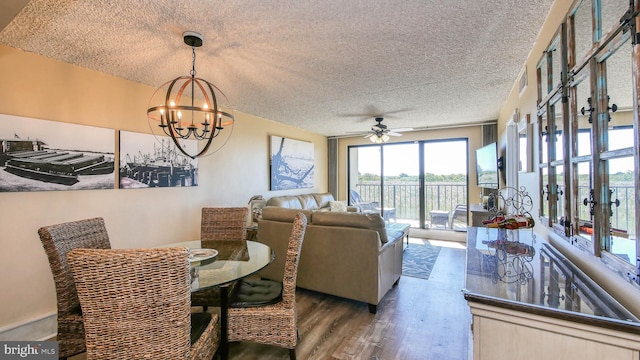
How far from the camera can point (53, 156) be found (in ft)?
8.00

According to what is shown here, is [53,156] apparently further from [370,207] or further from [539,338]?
[370,207]

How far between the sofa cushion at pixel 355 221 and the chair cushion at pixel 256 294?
3.01 ft

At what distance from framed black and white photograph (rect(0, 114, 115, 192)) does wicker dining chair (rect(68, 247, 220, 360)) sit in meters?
1.87

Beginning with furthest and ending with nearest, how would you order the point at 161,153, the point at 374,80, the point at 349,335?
1. the point at 161,153
2. the point at 374,80
3. the point at 349,335

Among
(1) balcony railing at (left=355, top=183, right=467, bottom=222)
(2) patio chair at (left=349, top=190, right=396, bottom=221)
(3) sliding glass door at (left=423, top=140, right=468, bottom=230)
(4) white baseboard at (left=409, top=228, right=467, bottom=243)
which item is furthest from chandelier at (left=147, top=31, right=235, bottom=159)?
(4) white baseboard at (left=409, top=228, right=467, bottom=243)

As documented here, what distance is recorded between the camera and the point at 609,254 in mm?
1018

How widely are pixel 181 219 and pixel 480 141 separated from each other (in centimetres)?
566

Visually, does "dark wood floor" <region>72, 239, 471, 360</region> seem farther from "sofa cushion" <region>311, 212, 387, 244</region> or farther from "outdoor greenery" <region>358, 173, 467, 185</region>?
"outdoor greenery" <region>358, 173, 467, 185</region>

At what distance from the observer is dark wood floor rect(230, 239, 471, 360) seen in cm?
212

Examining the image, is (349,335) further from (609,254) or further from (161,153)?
(161,153)

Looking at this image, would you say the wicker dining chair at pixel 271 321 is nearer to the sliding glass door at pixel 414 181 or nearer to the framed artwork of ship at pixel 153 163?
the framed artwork of ship at pixel 153 163

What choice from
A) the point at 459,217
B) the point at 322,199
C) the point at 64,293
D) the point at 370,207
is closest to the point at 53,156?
the point at 64,293

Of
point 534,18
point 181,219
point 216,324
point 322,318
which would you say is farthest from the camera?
point 181,219

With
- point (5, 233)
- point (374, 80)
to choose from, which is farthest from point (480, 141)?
point (5, 233)
